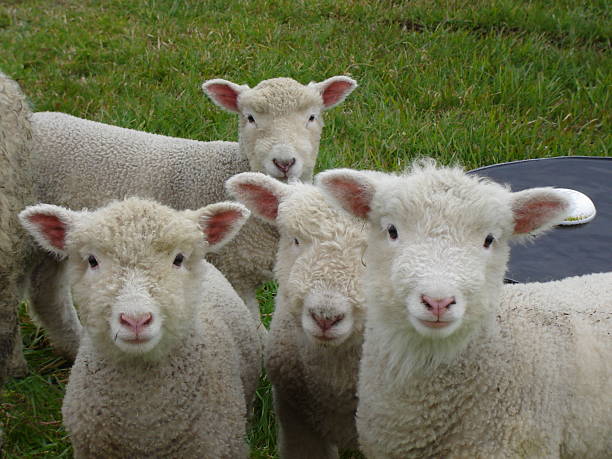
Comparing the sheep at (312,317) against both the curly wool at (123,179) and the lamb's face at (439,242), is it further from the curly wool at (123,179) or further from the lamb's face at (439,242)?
the curly wool at (123,179)

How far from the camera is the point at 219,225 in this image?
109 inches

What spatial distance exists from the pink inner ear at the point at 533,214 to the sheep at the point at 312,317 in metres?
0.57

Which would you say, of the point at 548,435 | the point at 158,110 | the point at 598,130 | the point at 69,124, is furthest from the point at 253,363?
the point at 598,130

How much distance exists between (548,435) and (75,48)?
611 cm

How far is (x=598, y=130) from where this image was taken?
5652mm

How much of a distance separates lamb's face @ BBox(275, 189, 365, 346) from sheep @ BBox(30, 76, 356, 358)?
105 centimetres

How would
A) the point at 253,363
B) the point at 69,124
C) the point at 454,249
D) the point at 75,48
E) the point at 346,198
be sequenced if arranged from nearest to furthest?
the point at 454,249 → the point at 346,198 → the point at 253,363 → the point at 69,124 → the point at 75,48

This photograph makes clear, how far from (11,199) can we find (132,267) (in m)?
0.92

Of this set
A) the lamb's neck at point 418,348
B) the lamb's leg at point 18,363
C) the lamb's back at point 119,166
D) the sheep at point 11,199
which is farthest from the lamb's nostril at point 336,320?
the lamb's leg at point 18,363

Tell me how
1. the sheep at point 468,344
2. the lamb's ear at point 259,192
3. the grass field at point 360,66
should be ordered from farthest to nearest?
the grass field at point 360,66, the lamb's ear at point 259,192, the sheep at point 468,344

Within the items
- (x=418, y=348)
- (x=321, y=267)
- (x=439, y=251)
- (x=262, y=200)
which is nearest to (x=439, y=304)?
(x=439, y=251)

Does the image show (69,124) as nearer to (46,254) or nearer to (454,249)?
(46,254)

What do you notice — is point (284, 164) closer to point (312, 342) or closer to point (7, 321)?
point (312, 342)

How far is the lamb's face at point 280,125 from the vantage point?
12.5ft
